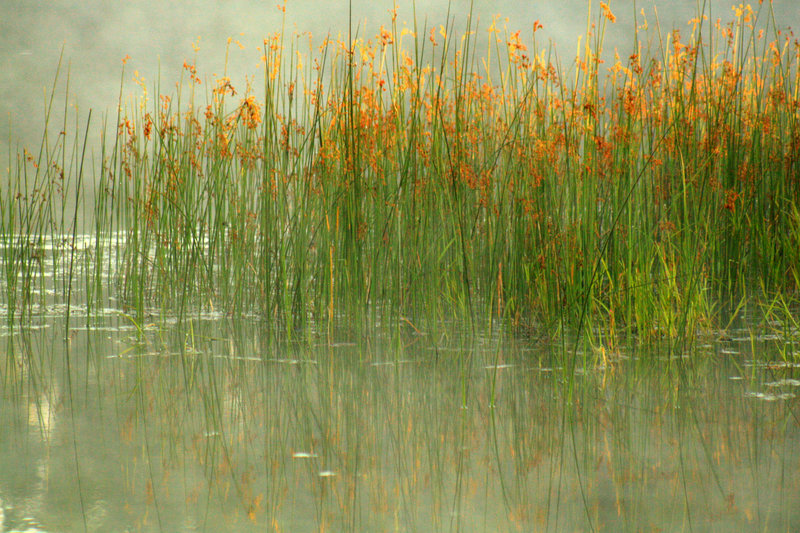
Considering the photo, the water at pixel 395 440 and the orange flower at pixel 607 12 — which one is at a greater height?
the orange flower at pixel 607 12

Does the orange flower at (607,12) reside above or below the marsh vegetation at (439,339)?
above

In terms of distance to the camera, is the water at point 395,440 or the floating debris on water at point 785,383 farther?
the floating debris on water at point 785,383

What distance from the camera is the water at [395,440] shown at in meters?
1.28

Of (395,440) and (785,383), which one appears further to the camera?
(785,383)

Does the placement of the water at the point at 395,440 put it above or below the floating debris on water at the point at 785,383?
below

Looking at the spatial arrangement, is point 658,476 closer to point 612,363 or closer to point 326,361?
point 612,363

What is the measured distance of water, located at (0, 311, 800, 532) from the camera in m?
1.28

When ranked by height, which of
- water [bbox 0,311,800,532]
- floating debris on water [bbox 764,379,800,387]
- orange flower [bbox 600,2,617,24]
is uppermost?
orange flower [bbox 600,2,617,24]

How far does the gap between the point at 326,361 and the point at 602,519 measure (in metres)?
1.28

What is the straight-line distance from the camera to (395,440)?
5.33ft

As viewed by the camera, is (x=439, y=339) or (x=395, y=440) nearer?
(x=395, y=440)

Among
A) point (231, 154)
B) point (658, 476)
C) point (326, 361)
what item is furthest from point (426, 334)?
point (658, 476)

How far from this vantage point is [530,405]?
189cm

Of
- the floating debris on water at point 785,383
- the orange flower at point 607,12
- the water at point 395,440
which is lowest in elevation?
the water at point 395,440
